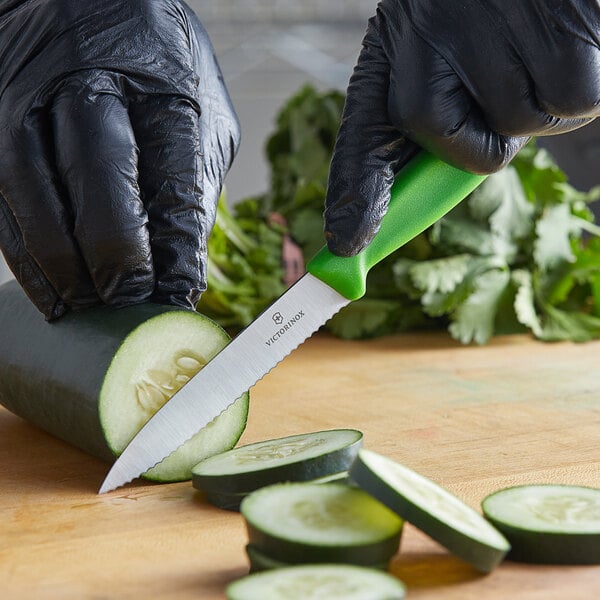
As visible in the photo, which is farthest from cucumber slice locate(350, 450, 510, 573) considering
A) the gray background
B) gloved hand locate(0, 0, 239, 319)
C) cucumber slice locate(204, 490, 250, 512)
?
the gray background

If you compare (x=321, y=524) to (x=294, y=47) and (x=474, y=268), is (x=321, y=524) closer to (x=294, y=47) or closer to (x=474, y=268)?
(x=474, y=268)

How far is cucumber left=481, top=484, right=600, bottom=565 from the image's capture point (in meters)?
1.46

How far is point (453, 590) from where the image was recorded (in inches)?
55.3

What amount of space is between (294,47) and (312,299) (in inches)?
132

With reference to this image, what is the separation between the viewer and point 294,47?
199 inches

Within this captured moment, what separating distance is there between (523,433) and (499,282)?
4.22 feet

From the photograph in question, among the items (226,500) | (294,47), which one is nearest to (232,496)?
(226,500)

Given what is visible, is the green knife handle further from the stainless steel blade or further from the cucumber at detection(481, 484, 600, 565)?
the cucumber at detection(481, 484, 600, 565)

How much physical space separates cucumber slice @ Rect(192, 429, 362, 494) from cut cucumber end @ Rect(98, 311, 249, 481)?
0.12m

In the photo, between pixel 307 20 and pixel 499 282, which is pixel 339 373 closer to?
pixel 499 282

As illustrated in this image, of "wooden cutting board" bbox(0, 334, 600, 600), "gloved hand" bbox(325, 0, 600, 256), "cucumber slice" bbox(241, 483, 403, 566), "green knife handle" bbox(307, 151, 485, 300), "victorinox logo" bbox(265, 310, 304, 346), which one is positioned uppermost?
"gloved hand" bbox(325, 0, 600, 256)

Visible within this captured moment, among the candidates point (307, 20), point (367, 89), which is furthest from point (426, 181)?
point (307, 20)

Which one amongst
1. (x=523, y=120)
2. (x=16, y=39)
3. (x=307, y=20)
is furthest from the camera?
(x=307, y=20)

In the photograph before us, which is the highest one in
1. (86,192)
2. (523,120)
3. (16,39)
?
(16,39)
